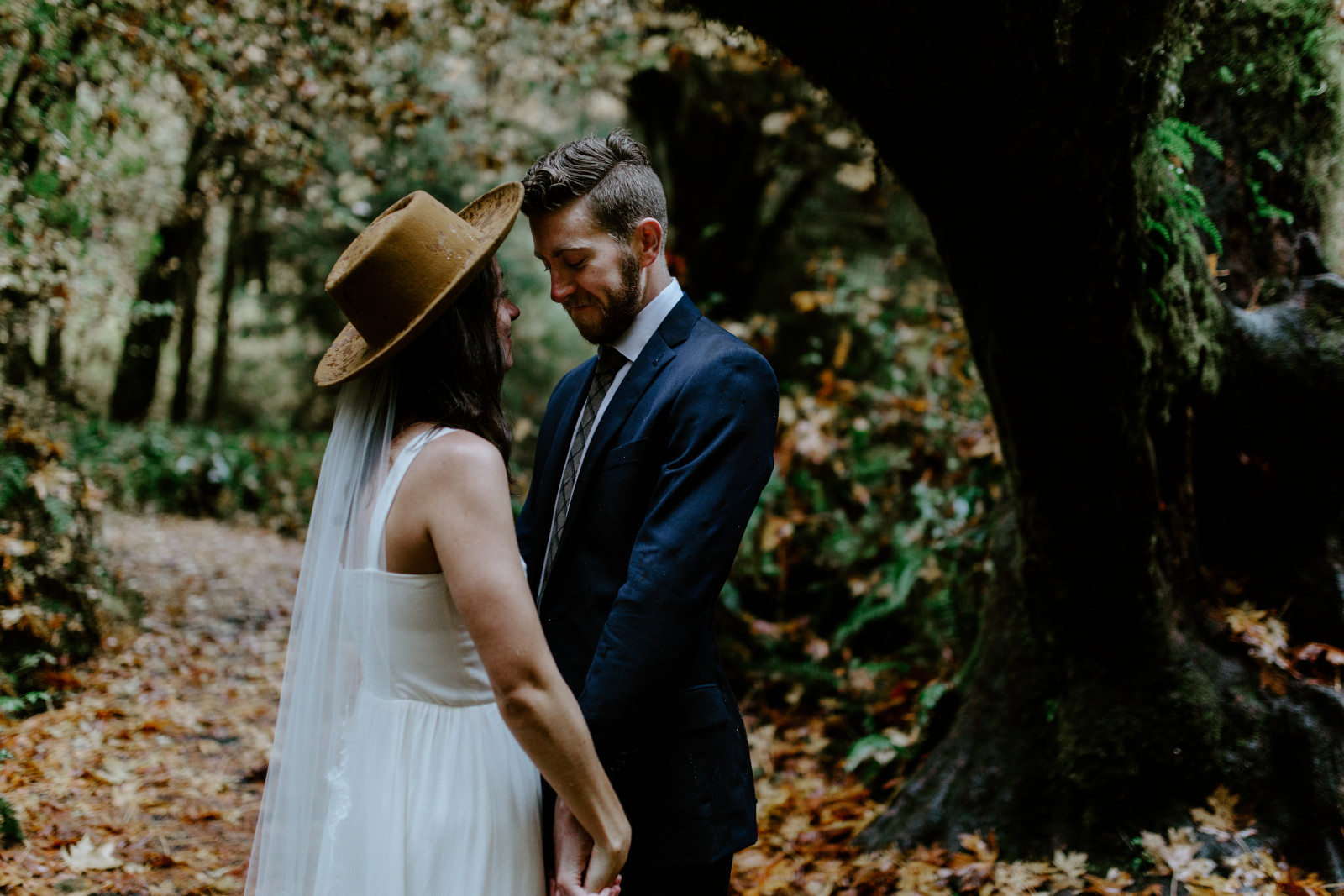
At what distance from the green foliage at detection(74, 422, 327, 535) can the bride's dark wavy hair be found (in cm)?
984

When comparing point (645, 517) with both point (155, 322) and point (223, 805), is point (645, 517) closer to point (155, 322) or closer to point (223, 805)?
point (223, 805)

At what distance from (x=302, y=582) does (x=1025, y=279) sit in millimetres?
2218

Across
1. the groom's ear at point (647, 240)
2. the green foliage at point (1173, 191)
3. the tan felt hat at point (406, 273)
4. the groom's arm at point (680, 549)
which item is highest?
the green foliage at point (1173, 191)

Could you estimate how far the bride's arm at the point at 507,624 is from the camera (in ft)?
5.21

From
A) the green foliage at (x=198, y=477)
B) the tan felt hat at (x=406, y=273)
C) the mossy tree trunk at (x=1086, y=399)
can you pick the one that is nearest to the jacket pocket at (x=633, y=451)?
the tan felt hat at (x=406, y=273)

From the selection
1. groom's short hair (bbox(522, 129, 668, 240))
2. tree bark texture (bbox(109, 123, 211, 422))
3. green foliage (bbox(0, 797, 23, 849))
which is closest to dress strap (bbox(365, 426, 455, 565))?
groom's short hair (bbox(522, 129, 668, 240))

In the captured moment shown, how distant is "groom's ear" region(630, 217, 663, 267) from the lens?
210 centimetres

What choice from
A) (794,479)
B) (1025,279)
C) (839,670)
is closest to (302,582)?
Answer: (1025,279)

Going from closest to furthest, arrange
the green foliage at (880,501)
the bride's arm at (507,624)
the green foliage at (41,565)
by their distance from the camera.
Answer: the bride's arm at (507,624), the green foliage at (41,565), the green foliage at (880,501)

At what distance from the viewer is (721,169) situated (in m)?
8.58

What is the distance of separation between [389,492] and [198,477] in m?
10.9

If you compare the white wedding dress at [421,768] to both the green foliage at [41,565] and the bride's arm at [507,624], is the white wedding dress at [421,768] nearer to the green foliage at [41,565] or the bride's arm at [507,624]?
the bride's arm at [507,624]

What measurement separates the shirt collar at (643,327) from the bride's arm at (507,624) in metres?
0.55

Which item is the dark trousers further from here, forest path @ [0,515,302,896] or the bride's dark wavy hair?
forest path @ [0,515,302,896]
